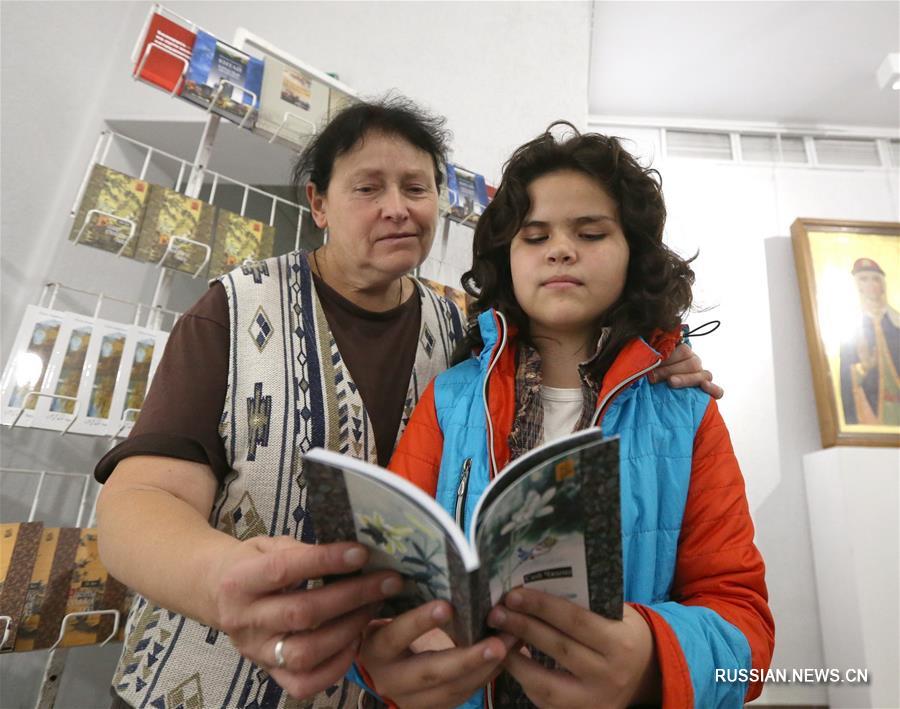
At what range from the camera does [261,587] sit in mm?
433

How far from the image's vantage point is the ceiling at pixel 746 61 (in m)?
2.94

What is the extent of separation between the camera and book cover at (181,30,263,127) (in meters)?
1.34

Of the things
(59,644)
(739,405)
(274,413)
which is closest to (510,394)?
(274,413)

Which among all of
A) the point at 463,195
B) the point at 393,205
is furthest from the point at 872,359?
the point at 393,205

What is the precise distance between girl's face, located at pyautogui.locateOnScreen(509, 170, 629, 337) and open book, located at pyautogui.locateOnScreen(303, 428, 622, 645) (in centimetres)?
45

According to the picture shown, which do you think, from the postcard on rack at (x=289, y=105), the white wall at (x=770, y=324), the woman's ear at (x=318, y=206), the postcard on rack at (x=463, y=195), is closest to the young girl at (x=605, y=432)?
the woman's ear at (x=318, y=206)

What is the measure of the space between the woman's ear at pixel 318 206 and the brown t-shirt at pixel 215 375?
0.50 ft

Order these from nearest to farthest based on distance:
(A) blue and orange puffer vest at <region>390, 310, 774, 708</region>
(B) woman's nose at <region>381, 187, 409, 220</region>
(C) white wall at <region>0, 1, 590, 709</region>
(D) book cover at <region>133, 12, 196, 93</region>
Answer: (A) blue and orange puffer vest at <region>390, 310, 774, 708</region>
(B) woman's nose at <region>381, 187, 409, 220</region>
(D) book cover at <region>133, 12, 196, 93</region>
(C) white wall at <region>0, 1, 590, 709</region>

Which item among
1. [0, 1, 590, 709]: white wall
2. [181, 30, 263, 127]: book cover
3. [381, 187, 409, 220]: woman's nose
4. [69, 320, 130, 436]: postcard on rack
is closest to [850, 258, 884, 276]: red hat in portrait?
[0, 1, 590, 709]: white wall

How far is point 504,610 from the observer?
47 centimetres

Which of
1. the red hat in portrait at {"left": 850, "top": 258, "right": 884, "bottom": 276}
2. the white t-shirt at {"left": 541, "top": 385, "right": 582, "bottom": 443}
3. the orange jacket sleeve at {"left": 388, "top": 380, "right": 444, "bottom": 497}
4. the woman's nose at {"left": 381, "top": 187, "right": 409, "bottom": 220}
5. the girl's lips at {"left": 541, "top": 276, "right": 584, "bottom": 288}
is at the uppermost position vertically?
the red hat in portrait at {"left": 850, "top": 258, "right": 884, "bottom": 276}

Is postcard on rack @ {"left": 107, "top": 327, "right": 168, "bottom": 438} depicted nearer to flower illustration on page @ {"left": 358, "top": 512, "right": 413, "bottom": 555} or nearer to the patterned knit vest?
the patterned knit vest

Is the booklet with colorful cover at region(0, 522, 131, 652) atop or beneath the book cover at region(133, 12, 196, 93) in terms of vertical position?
beneath

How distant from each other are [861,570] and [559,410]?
2381 mm
